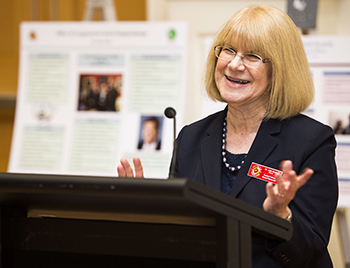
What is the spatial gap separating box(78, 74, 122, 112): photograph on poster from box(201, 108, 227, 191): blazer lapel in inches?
58.3

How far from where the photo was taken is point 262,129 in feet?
4.98

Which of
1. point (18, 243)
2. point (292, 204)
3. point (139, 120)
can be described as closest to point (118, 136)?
point (139, 120)

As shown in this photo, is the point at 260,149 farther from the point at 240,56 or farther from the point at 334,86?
the point at 334,86

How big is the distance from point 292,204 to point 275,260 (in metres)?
0.22

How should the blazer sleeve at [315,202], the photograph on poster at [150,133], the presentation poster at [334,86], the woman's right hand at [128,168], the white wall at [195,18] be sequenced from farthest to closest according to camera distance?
1. the white wall at [195,18]
2. the photograph on poster at [150,133]
3. the presentation poster at [334,86]
4. the woman's right hand at [128,168]
5. the blazer sleeve at [315,202]

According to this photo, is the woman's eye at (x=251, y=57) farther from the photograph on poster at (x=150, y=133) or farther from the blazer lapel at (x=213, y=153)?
the photograph on poster at (x=150, y=133)

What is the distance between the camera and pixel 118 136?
3014mm

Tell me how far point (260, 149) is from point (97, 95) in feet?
6.09

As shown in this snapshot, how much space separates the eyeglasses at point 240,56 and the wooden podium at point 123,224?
2.37ft

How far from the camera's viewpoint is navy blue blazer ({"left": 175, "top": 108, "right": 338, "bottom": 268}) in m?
1.15

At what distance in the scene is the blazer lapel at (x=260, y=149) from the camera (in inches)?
55.2

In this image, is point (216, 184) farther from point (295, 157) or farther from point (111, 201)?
point (111, 201)

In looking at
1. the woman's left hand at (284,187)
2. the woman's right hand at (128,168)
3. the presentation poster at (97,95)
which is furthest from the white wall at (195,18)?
the woman's left hand at (284,187)

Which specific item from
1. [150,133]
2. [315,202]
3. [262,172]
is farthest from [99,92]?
[315,202]
